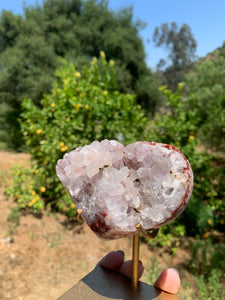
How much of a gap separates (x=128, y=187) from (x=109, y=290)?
518mm

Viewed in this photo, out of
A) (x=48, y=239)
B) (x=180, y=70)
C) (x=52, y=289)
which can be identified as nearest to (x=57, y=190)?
(x=48, y=239)

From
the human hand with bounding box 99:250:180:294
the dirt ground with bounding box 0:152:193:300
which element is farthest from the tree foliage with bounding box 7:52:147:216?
the human hand with bounding box 99:250:180:294

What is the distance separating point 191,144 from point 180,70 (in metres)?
19.9

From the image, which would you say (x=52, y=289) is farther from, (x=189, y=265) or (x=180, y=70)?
(x=180, y=70)

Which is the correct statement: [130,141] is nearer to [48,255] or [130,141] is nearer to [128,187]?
[48,255]

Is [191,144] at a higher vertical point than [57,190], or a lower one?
higher

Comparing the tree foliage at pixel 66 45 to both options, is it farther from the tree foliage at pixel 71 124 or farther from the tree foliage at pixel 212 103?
the tree foliage at pixel 71 124

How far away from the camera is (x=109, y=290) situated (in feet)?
3.82

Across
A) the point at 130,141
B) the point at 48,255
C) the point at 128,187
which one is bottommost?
the point at 48,255

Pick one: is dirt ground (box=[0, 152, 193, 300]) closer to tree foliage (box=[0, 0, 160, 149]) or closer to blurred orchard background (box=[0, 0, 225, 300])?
blurred orchard background (box=[0, 0, 225, 300])

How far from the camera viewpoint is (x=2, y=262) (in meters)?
3.00

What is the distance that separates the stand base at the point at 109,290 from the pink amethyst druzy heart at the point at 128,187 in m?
0.34

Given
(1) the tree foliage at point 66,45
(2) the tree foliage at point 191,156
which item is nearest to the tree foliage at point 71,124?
(2) the tree foliage at point 191,156

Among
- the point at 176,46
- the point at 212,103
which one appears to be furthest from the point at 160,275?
the point at 176,46
